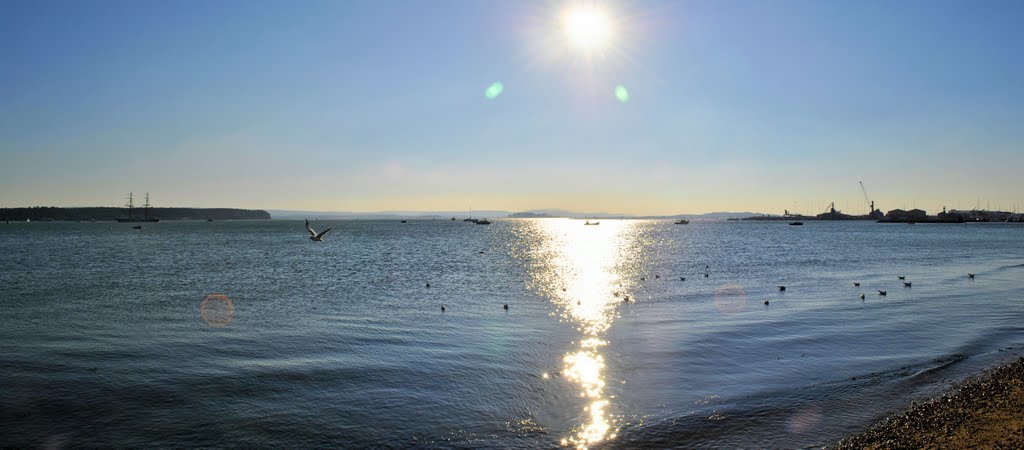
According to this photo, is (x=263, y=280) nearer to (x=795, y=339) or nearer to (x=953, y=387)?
(x=795, y=339)

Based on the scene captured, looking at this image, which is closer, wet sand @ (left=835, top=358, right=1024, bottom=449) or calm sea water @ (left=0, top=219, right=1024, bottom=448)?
wet sand @ (left=835, top=358, right=1024, bottom=449)

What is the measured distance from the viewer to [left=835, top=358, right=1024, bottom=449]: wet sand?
10.5 metres

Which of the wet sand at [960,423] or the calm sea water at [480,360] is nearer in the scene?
the wet sand at [960,423]

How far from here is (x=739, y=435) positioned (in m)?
12.2

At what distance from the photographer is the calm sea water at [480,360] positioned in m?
12.8

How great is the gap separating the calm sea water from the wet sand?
75 centimetres

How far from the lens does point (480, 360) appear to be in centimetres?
1861

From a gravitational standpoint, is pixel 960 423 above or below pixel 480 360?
above

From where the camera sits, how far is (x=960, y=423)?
37.7 ft

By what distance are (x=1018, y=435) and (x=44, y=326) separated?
32599 mm

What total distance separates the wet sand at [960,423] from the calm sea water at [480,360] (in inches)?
29.6

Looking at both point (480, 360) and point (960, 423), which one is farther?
point (480, 360)

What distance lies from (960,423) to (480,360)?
1263cm

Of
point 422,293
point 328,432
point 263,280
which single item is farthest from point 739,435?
point 263,280
